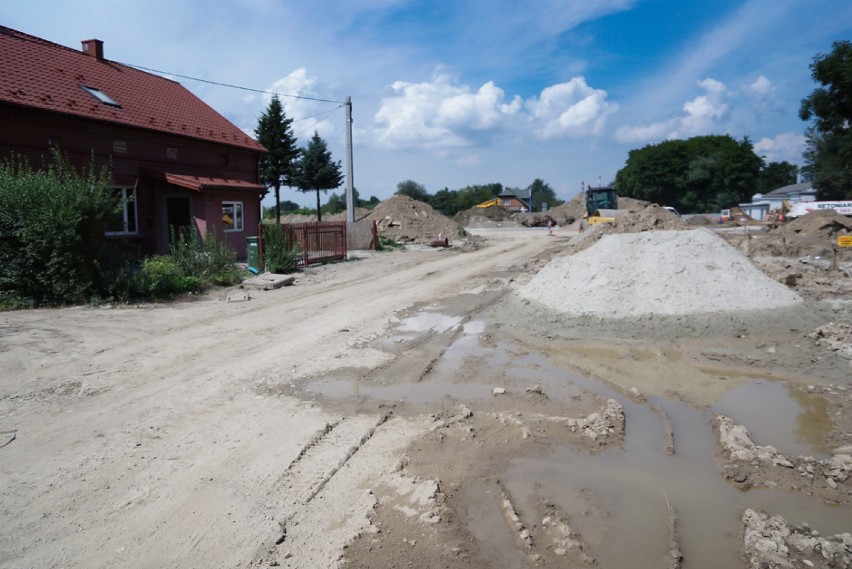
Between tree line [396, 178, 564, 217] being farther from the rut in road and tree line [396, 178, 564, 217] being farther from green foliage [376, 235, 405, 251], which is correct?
the rut in road

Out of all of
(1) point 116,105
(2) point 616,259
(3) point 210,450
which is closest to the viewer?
(3) point 210,450

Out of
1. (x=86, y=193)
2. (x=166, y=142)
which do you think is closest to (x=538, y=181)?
(x=166, y=142)

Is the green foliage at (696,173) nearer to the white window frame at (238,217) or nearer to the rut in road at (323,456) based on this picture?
the white window frame at (238,217)

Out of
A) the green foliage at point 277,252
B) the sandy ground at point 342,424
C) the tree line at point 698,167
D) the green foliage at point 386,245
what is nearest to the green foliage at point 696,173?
the tree line at point 698,167

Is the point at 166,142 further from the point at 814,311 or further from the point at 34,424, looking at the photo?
the point at 814,311

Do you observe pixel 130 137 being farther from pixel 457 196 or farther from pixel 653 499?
pixel 457 196

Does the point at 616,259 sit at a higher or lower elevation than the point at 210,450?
higher

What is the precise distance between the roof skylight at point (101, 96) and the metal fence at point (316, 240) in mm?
7038

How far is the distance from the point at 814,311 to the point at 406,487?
9.05m

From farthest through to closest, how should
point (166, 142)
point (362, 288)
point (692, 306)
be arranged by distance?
point (166, 142) → point (362, 288) → point (692, 306)

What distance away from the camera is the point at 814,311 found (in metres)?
9.88

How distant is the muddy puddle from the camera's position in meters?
3.85

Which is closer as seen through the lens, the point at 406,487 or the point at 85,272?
the point at 406,487

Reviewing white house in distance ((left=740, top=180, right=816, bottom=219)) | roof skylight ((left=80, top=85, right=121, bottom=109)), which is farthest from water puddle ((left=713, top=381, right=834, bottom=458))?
white house in distance ((left=740, top=180, right=816, bottom=219))
